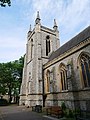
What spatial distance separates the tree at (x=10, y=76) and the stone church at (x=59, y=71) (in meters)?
10.3

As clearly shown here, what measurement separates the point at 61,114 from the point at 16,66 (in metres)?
30.2

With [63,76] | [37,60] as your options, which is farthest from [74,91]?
[37,60]

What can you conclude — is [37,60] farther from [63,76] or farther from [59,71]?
[63,76]

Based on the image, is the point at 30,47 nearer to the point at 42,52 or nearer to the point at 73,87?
the point at 42,52

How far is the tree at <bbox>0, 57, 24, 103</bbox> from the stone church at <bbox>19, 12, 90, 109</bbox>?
33.9 feet

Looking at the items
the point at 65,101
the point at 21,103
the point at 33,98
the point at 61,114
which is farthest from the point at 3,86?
the point at 61,114

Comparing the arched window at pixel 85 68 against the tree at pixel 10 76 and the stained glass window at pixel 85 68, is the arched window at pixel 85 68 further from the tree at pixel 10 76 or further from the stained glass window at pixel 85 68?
the tree at pixel 10 76

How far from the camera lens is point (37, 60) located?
81.3 feet

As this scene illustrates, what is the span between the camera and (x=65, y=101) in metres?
16.7

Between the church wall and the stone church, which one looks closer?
the church wall

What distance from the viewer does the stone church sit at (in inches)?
582

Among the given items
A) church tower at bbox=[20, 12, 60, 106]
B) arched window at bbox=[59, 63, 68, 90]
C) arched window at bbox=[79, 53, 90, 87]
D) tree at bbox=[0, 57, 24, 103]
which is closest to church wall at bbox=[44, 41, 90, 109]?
arched window at bbox=[79, 53, 90, 87]

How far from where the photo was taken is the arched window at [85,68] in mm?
14531

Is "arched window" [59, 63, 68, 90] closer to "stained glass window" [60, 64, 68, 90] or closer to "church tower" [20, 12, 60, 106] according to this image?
"stained glass window" [60, 64, 68, 90]
